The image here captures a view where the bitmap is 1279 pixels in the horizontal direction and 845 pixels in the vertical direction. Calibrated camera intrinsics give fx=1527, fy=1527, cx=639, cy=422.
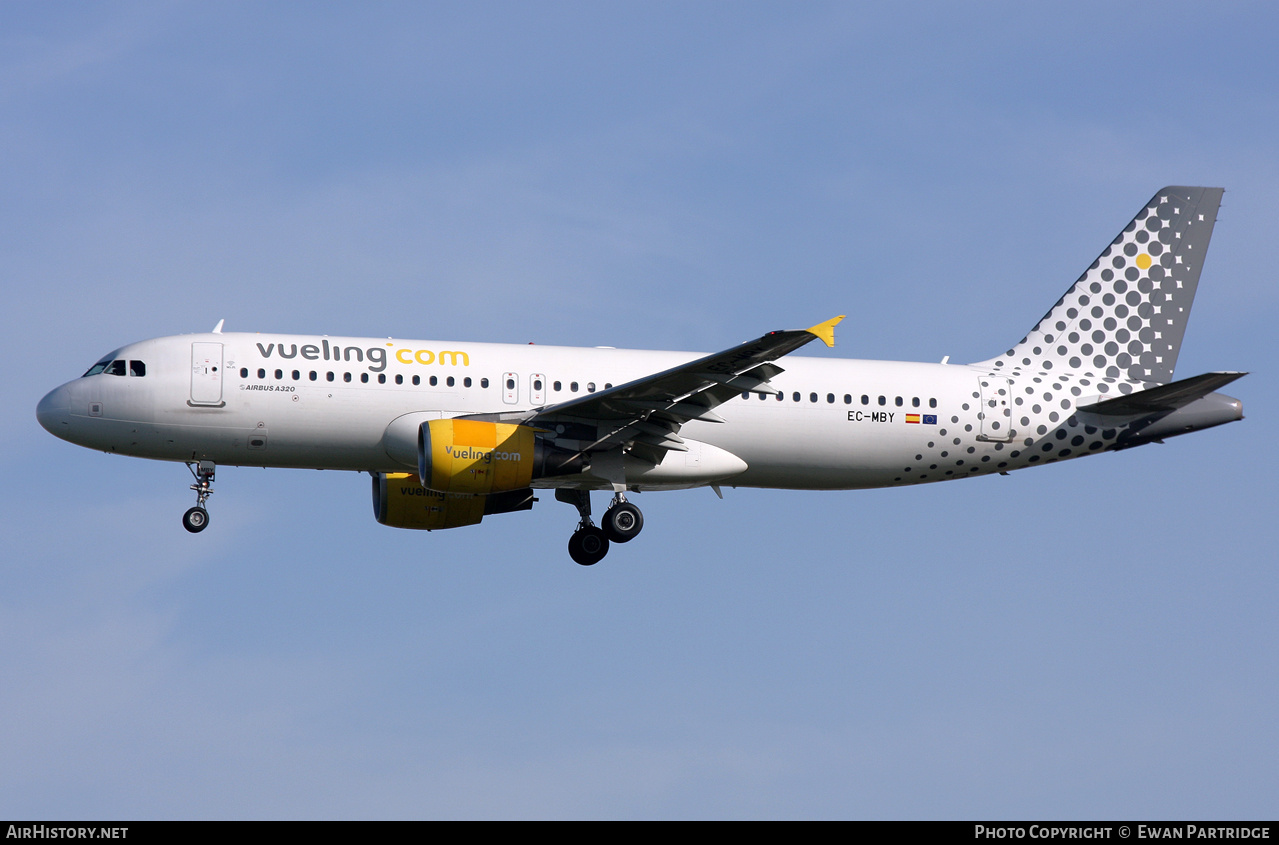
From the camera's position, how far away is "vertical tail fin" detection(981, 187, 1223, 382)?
38.3 m

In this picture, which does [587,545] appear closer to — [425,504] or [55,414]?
[425,504]

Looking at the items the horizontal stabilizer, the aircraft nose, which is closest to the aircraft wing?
the horizontal stabilizer

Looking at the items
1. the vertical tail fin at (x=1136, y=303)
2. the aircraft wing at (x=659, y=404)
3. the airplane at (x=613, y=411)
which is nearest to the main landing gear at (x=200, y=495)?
the airplane at (x=613, y=411)

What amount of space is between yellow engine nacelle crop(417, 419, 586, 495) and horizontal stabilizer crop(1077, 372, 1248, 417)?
43.4 feet

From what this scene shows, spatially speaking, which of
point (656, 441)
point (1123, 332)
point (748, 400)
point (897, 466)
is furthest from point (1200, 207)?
point (656, 441)

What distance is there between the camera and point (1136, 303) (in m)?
39.1

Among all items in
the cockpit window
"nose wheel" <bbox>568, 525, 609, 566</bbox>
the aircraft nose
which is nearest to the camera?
the aircraft nose

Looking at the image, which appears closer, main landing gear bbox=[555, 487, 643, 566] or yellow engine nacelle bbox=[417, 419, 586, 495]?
yellow engine nacelle bbox=[417, 419, 586, 495]

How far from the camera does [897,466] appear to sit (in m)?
36.0

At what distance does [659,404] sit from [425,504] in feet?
23.5

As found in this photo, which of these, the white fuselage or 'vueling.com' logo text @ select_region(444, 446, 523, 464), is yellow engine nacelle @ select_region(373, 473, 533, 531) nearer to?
the white fuselage

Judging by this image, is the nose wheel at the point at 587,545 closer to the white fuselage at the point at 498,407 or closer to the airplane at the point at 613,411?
the airplane at the point at 613,411

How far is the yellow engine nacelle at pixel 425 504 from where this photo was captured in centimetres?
3672

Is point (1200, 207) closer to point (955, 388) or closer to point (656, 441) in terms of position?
point (955, 388)
